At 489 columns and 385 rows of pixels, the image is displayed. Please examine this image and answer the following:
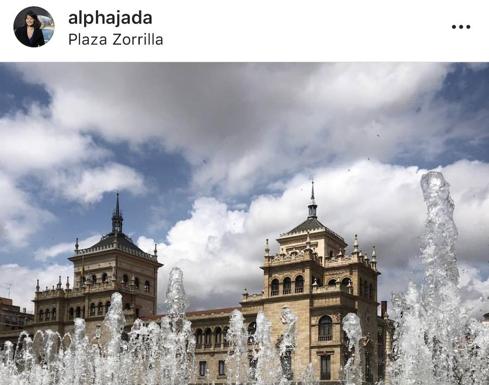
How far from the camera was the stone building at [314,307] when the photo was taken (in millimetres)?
46688

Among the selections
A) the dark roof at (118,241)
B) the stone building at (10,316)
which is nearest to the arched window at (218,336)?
the dark roof at (118,241)

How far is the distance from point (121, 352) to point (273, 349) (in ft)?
53.8

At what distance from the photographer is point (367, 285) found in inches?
2024

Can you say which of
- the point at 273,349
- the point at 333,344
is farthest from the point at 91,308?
the point at 333,344

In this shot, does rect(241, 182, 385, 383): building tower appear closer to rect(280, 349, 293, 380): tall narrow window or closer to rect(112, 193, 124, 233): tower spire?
rect(280, 349, 293, 380): tall narrow window

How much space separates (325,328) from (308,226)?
38.9 ft

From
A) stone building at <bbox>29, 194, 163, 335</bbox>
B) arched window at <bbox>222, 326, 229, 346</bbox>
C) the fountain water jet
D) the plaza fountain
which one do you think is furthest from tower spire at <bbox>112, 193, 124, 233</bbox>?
the fountain water jet

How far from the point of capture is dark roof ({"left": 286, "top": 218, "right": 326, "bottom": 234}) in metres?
56.0

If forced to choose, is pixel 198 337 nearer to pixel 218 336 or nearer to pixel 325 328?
pixel 218 336

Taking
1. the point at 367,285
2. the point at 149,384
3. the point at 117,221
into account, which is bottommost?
the point at 149,384
